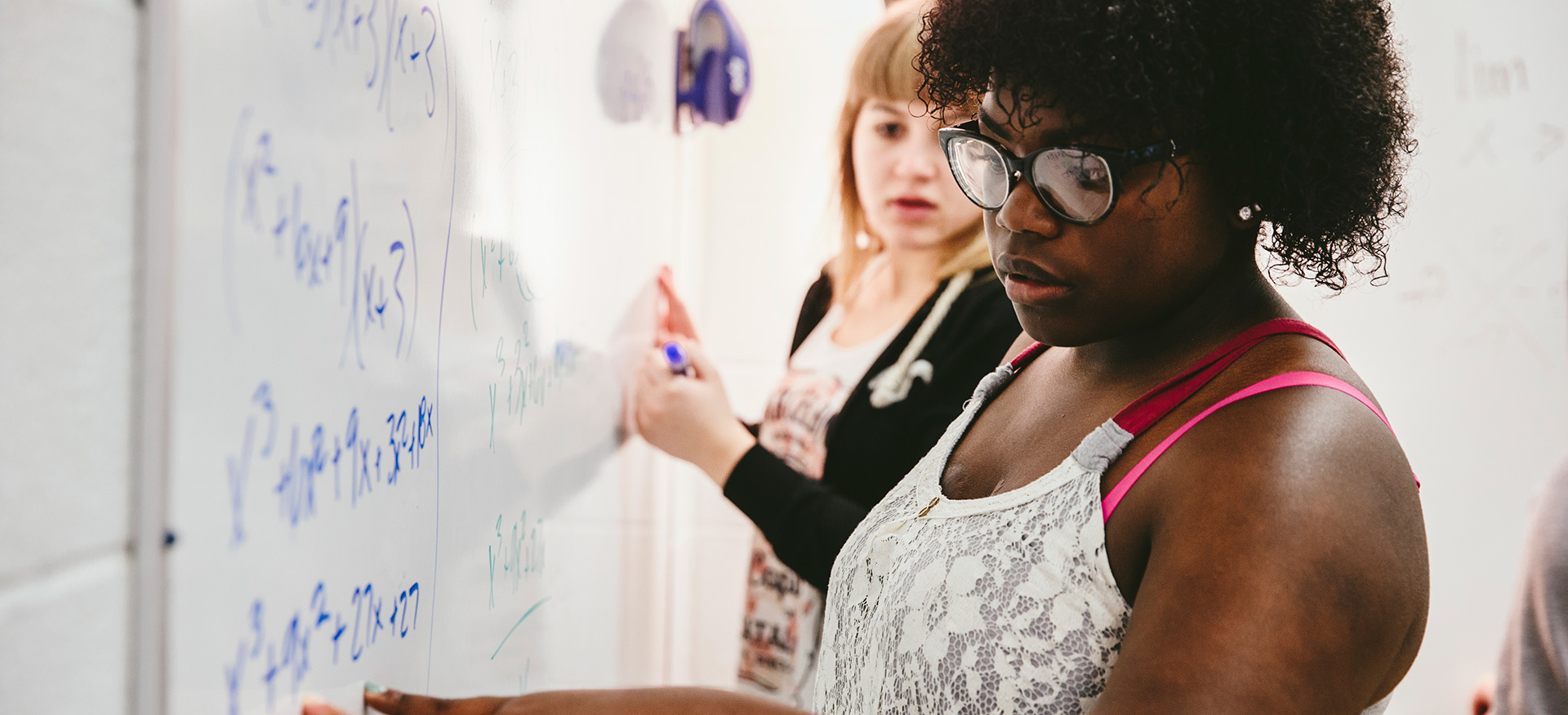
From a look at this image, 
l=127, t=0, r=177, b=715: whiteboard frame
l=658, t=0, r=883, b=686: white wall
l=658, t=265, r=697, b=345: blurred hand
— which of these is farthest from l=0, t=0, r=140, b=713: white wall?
l=658, t=0, r=883, b=686: white wall

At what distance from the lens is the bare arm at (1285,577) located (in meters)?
0.46

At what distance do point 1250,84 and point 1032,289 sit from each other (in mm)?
178

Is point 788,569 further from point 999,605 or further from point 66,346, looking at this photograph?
point 66,346

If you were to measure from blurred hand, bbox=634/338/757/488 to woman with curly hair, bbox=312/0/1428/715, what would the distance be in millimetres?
603

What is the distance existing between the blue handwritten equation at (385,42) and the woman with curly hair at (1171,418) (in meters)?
0.36

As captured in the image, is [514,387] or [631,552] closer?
[514,387]

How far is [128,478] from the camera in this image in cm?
39

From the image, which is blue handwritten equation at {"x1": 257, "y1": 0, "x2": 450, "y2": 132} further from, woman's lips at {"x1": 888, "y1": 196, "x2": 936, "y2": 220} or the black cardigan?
woman's lips at {"x1": 888, "y1": 196, "x2": 936, "y2": 220}

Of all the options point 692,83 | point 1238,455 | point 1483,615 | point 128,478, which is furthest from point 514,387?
point 1483,615

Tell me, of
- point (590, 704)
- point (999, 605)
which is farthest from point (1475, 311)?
point (590, 704)

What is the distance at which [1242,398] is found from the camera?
1.78 ft

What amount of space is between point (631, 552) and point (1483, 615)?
1.54 metres

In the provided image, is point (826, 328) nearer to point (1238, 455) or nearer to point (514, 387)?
point (514, 387)

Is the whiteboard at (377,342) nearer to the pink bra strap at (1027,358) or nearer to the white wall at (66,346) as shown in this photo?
the white wall at (66,346)
